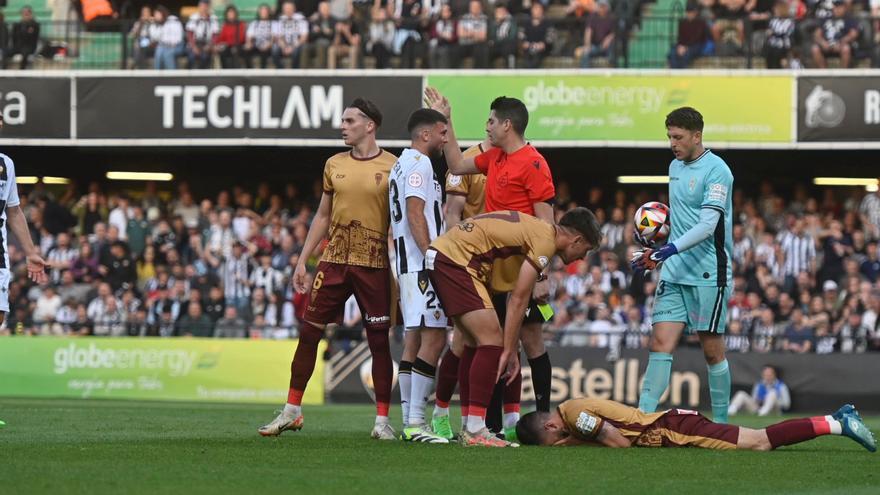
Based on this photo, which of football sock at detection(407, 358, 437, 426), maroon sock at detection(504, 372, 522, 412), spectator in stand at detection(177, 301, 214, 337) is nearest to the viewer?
football sock at detection(407, 358, 437, 426)

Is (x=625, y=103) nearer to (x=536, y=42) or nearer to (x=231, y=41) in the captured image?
(x=536, y=42)

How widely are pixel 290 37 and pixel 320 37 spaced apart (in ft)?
1.69

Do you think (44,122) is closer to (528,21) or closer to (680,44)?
(528,21)

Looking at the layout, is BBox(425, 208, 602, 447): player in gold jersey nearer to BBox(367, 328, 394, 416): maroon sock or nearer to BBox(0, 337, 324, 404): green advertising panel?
BBox(367, 328, 394, 416): maroon sock

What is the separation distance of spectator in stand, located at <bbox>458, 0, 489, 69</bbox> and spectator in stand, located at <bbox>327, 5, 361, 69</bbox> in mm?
1827

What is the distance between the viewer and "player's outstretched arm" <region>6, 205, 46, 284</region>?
11.4m

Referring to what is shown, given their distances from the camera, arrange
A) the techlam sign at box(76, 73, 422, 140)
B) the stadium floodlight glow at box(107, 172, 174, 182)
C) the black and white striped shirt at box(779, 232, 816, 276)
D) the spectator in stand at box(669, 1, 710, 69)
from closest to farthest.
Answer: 1. the black and white striped shirt at box(779, 232, 816, 276)
2. the spectator in stand at box(669, 1, 710, 69)
3. the techlam sign at box(76, 73, 422, 140)
4. the stadium floodlight glow at box(107, 172, 174, 182)

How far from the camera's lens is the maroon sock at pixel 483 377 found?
31.9 feet

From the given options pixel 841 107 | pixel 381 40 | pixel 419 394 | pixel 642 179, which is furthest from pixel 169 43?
pixel 419 394

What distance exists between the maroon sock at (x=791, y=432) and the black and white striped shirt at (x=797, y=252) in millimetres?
15048

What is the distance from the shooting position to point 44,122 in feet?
87.2

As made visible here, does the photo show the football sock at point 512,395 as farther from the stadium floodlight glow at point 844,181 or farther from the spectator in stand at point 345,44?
the stadium floodlight glow at point 844,181

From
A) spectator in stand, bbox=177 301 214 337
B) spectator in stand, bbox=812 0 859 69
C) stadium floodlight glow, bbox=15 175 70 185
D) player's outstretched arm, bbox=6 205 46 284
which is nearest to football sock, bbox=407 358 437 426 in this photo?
player's outstretched arm, bbox=6 205 46 284

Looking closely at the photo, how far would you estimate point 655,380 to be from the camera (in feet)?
35.3
